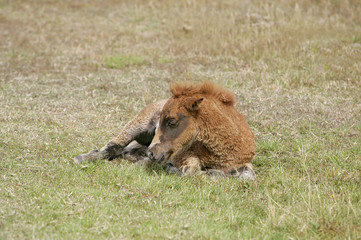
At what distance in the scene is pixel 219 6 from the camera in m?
19.5

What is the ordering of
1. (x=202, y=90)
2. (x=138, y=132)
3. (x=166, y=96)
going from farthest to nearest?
(x=166, y=96), (x=138, y=132), (x=202, y=90)

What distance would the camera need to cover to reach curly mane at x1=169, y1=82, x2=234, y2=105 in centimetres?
736

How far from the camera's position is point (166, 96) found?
11.2 metres

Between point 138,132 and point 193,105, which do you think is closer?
point 193,105

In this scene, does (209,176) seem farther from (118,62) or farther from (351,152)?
(118,62)

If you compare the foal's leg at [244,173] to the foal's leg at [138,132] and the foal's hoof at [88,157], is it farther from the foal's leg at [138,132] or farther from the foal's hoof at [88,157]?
the foal's hoof at [88,157]

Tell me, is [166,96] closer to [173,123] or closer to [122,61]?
[122,61]

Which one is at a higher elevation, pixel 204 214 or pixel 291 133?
pixel 204 214

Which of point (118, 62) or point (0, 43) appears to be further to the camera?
point (0, 43)

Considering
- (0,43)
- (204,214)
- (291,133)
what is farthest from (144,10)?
(204,214)

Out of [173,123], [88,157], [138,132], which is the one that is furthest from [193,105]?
[88,157]

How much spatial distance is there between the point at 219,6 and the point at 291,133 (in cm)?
1150

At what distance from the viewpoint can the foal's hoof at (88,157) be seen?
7.45 meters

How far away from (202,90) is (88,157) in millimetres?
1994
